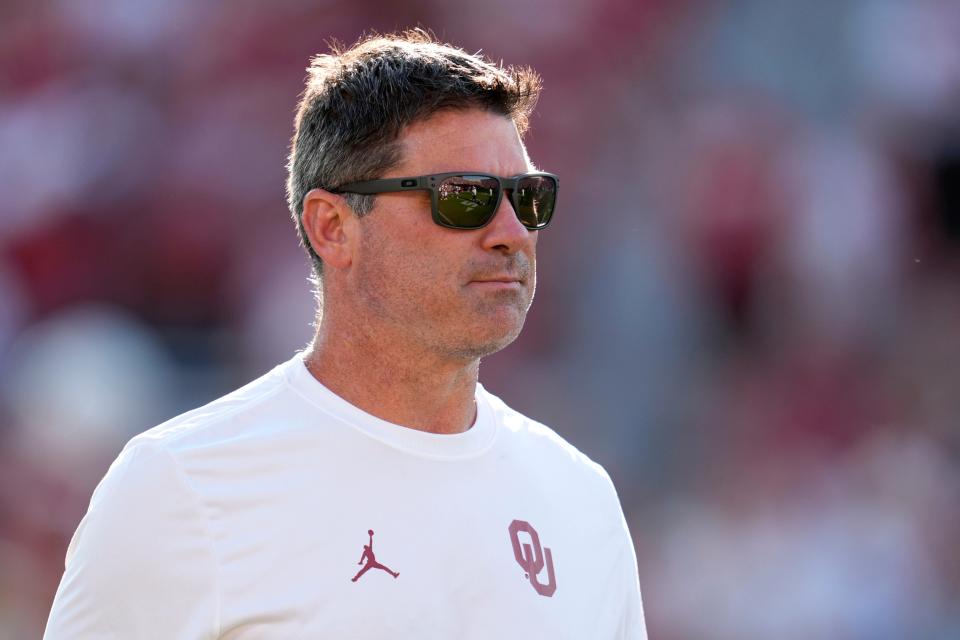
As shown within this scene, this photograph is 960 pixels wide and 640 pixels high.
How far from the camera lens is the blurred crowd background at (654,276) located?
18.6ft

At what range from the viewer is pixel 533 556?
7.20 feet

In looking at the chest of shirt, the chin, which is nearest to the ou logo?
the chest of shirt

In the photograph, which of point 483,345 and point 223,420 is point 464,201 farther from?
point 223,420

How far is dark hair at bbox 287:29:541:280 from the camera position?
7.27 feet

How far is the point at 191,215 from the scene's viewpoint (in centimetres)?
628

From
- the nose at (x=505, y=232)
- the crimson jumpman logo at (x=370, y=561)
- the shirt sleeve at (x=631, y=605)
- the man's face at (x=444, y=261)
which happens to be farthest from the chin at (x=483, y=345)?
the shirt sleeve at (x=631, y=605)

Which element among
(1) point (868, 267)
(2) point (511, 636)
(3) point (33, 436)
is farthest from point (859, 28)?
(2) point (511, 636)

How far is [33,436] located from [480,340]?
436 centimetres

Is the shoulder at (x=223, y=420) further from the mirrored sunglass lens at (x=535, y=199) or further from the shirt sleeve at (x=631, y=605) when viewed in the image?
the shirt sleeve at (x=631, y=605)

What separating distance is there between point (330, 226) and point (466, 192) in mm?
298

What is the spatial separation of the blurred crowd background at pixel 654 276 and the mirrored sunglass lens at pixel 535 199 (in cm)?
356

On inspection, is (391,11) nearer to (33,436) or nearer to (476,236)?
(33,436)

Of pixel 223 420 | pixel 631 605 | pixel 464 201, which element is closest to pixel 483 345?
pixel 464 201

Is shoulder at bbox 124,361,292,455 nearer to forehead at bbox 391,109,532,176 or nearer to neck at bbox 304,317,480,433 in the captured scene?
neck at bbox 304,317,480,433
